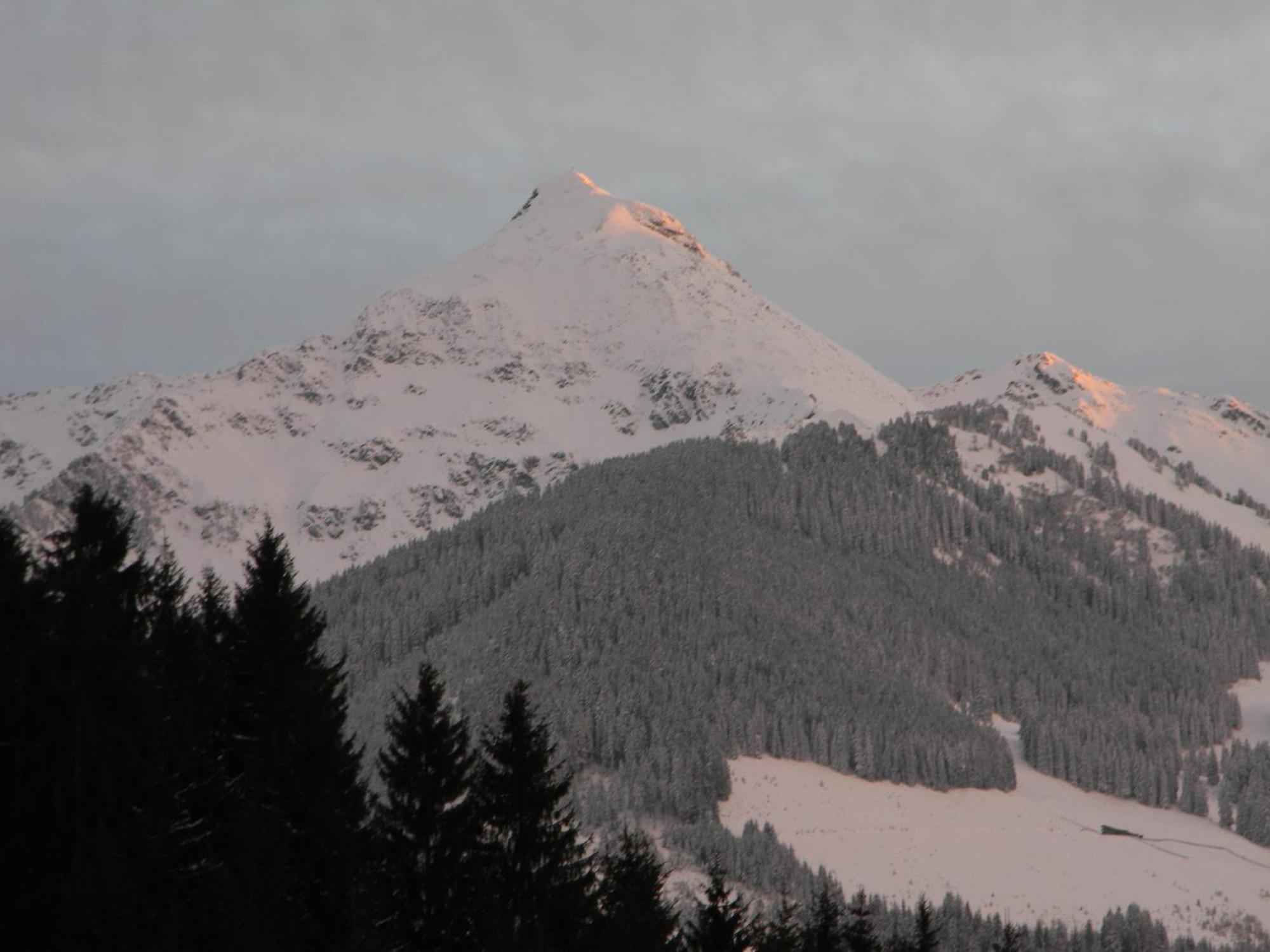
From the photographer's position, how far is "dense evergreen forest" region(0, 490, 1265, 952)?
993 inches

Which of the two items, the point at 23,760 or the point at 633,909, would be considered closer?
the point at 23,760

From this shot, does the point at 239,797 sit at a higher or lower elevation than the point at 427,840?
higher

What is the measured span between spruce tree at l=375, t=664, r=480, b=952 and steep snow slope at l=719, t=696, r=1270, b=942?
5038 inches

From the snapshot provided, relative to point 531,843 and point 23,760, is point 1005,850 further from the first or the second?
point 23,760

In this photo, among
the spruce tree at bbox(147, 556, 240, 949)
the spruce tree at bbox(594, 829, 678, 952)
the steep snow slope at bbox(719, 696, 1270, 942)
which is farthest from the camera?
the steep snow slope at bbox(719, 696, 1270, 942)

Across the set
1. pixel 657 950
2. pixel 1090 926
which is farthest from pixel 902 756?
pixel 657 950

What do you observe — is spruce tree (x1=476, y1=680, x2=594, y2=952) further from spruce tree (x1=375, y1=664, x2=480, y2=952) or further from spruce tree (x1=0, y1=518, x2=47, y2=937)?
spruce tree (x1=0, y1=518, x2=47, y2=937)

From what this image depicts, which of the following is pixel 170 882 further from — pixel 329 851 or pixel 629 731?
pixel 629 731

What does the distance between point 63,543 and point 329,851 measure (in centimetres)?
1152

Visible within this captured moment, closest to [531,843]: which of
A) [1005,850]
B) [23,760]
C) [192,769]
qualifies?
[192,769]

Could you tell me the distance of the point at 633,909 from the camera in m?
43.3

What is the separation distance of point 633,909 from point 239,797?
49.7 ft

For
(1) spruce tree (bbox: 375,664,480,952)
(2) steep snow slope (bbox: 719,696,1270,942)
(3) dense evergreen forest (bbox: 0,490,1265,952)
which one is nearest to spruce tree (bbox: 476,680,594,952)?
(3) dense evergreen forest (bbox: 0,490,1265,952)

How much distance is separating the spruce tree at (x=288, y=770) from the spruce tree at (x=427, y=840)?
187cm
